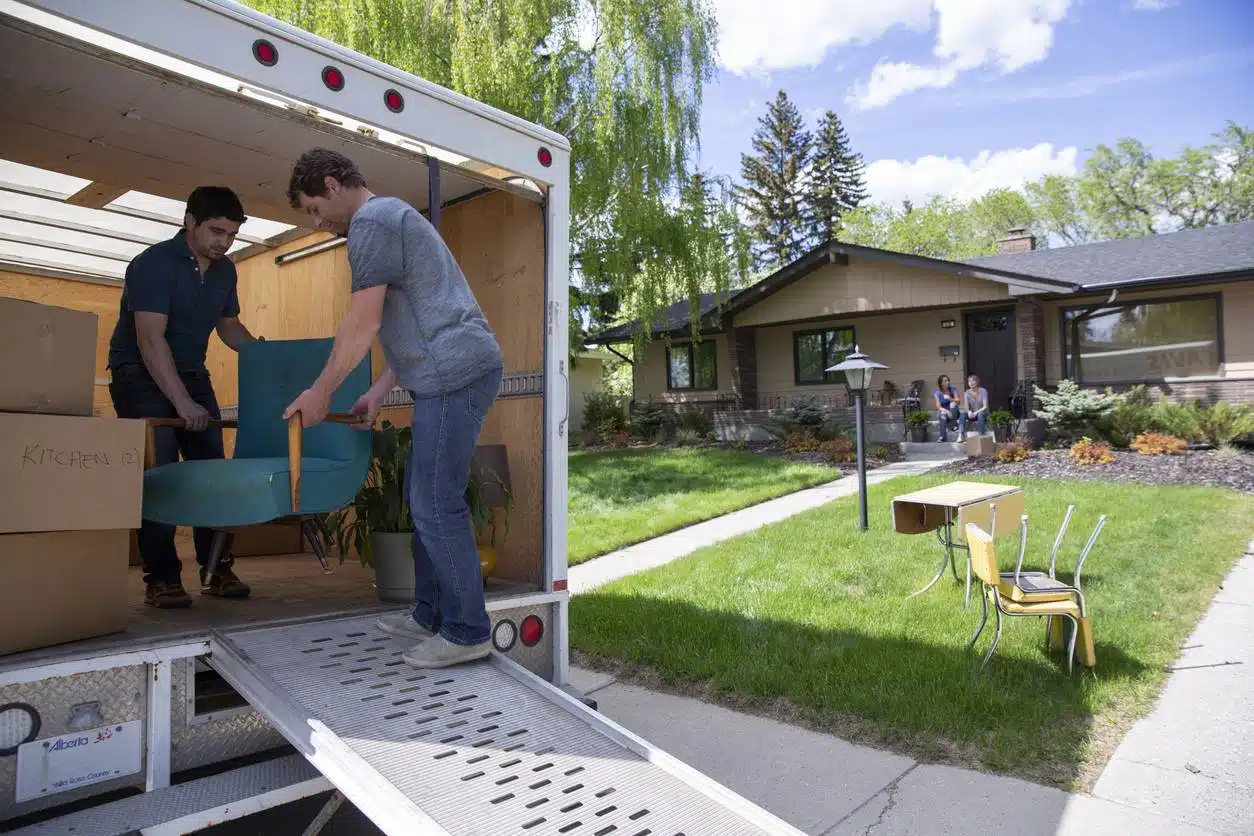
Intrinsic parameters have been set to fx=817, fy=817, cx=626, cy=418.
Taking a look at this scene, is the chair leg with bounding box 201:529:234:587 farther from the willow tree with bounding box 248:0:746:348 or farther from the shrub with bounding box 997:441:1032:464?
the shrub with bounding box 997:441:1032:464

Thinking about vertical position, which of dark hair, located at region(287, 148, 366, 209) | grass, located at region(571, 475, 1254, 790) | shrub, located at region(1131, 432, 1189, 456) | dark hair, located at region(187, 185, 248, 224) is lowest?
grass, located at region(571, 475, 1254, 790)

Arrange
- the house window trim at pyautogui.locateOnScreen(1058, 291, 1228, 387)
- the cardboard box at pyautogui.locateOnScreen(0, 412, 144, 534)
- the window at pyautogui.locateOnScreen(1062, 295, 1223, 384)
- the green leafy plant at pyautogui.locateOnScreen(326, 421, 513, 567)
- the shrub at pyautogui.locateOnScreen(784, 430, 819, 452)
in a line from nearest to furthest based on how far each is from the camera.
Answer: the cardboard box at pyautogui.locateOnScreen(0, 412, 144, 534) → the green leafy plant at pyautogui.locateOnScreen(326, 421, 513, 567) → the house window trim at pyautogui.locateOnScreen(1058, 291, 1228, 387) → the window at pyautogui.locateOnScreen(1062, 295, 1223, 384) → the shrub at pyautogui.locateOnScreen(784, 430, 819, 452)

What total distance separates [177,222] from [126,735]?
11.9ft

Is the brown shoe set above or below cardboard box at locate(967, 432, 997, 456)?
below

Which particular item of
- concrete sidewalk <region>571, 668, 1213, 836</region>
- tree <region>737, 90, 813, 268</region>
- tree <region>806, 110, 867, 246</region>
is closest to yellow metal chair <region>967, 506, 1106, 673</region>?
concrete sidewalk <region>571, 668, 1213, 836</region>

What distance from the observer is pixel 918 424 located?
591 inches

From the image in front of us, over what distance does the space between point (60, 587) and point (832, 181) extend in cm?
4507

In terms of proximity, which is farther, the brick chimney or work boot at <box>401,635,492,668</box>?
the brick chimney

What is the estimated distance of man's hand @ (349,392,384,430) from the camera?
3.05 meters

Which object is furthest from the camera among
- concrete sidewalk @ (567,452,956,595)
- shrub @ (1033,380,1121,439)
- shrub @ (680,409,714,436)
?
shrub @ (680,409,714,436)

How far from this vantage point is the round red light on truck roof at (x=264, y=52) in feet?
8.16

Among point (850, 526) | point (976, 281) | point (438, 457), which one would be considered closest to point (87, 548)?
point (438, 457)

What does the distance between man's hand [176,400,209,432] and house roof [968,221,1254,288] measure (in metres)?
14.8

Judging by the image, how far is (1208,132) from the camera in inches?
1490
